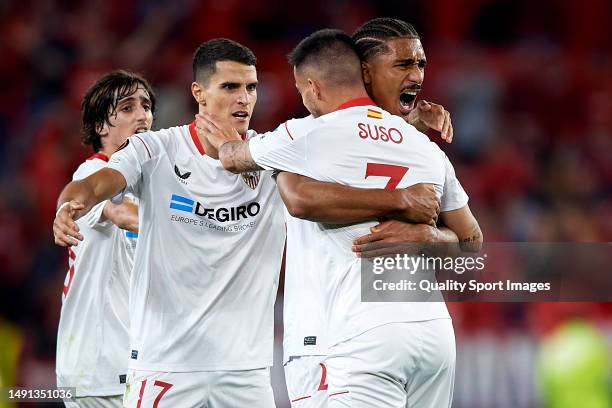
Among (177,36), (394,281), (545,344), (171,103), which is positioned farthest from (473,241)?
(177,36)

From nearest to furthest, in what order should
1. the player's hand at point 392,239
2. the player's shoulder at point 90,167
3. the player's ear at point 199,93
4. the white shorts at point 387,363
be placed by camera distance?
1. the white shorts at point 387,363
2. the player's hand at point 392,239
3. the player's ear at point 199,93
4. the player's shoulder at point 90,167

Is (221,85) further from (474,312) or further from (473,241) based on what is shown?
(474,312)

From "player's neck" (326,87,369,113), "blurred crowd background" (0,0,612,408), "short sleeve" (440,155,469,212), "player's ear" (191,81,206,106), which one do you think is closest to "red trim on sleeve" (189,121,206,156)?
"player's ear" (191,81,206,106)

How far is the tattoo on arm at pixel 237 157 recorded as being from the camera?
184 inches

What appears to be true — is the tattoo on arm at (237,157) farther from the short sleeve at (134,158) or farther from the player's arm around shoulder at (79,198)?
the player's arm around shoulder at (79,198)

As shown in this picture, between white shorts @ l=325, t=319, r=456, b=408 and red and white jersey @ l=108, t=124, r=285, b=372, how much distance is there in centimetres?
83

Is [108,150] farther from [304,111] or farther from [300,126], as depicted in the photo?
[304,111]

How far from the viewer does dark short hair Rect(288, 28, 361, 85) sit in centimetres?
457

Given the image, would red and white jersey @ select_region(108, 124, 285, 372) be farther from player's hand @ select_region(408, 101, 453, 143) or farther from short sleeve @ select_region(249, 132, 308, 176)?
player's hand @ select_region(408, 101, 453, 143)

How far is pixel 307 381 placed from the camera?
15.4 feet

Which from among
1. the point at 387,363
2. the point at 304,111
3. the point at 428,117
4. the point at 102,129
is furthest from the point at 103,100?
the point at 304,111

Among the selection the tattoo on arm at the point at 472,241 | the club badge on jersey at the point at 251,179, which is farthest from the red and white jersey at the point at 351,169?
the club badge on jersey at the point at 251,179

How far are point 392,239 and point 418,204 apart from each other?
0.19 meters

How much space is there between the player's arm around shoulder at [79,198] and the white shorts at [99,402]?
1.44 metres
